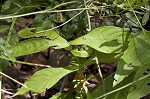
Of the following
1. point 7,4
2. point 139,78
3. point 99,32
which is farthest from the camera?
point 7,4

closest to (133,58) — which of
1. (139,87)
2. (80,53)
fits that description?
(139,87)

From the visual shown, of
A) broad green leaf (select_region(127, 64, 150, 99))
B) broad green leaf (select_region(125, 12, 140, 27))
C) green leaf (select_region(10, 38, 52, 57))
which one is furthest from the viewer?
broad green leaf (select_region(125, 12, 140, 27))

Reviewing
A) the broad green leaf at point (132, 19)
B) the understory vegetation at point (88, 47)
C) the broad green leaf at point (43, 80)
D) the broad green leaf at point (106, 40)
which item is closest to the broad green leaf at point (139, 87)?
the understory vegetation at point (88, 47)

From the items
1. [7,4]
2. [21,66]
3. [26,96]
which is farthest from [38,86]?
[21,66]

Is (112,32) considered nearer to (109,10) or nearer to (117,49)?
(117,49)

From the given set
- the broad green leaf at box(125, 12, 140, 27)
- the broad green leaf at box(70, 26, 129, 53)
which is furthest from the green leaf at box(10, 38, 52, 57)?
the broad green leaf at box(125, 12, 140, 27)

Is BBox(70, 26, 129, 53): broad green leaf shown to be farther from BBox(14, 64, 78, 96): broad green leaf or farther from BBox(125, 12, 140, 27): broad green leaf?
BBox(125, 12, 140, 27): broad green leaf

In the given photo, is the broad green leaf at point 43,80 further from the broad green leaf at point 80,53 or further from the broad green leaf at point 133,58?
the broad green leaf at point 133,58
